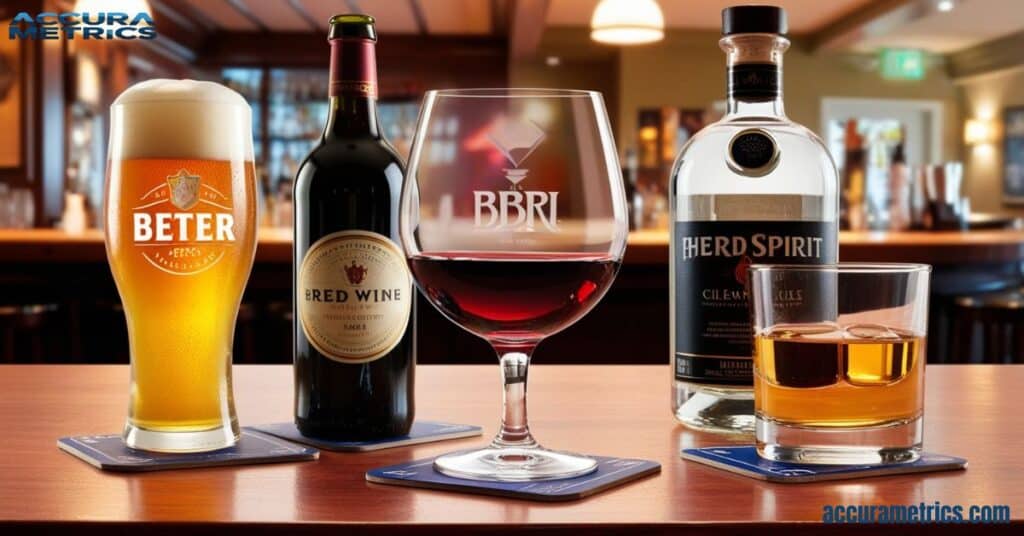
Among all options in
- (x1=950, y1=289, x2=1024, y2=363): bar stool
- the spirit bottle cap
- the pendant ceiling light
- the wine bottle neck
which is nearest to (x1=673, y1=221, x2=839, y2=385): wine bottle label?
the spirit bottle cap

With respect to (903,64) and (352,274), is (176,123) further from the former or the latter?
(903,64)

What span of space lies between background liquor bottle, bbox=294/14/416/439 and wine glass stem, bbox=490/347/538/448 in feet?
0.41

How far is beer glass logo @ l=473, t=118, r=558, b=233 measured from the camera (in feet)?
2.13

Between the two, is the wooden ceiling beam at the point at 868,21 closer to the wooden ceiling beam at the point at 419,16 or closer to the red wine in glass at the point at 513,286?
the wooden ceiling beam at the point at 419,16

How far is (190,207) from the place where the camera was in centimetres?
71

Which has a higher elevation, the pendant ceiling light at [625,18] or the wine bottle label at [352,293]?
the pendant ceiling light at [625,18]

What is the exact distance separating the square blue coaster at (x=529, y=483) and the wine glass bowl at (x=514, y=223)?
12 mm

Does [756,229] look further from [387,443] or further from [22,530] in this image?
[22,530]

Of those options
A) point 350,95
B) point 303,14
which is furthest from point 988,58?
point 350,95

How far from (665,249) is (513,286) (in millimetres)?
2513

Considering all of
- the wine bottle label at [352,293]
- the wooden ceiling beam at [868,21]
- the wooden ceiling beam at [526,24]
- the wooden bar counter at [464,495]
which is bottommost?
the wooden bar counter at [464,495]

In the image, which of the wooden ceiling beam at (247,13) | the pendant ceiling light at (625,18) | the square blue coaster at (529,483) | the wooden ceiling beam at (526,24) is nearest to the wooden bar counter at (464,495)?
the square blue coaster at (529,483)

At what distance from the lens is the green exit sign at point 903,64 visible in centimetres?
1167

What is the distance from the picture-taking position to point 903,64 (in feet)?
38.8
